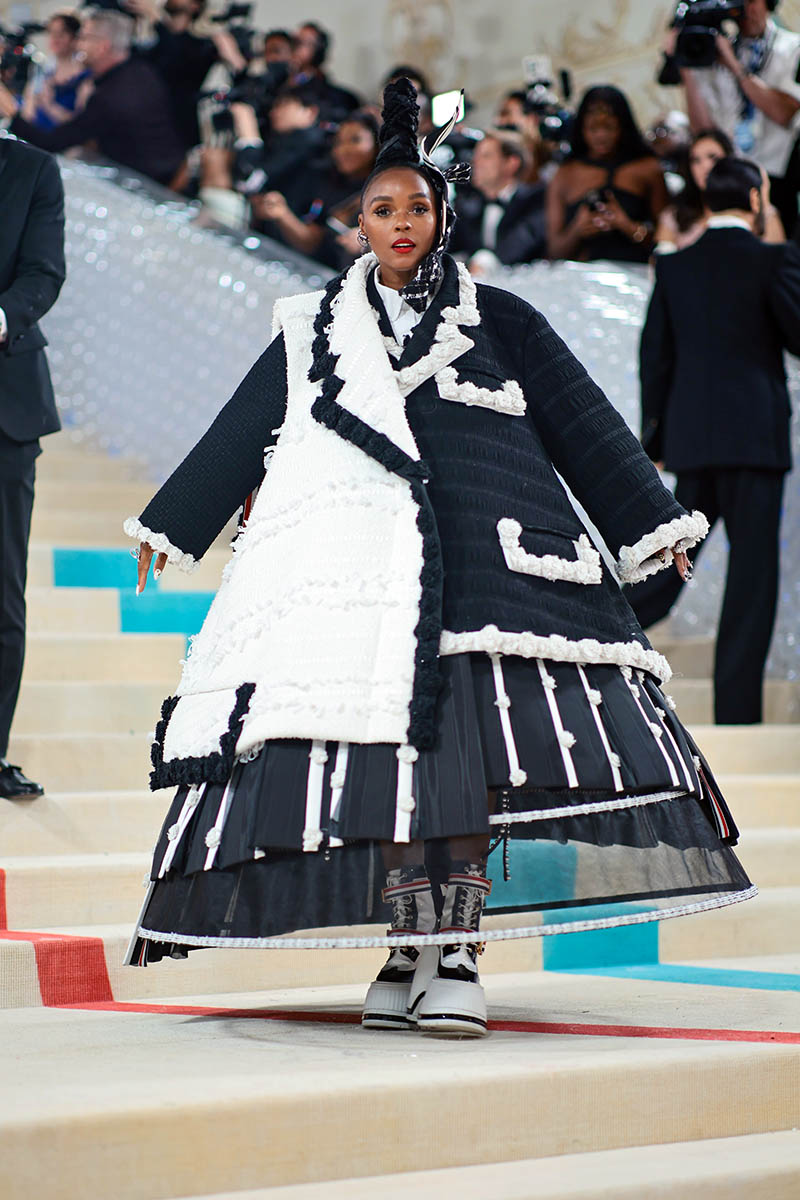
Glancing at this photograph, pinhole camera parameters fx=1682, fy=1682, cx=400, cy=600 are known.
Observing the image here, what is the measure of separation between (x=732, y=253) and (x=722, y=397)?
400 mm

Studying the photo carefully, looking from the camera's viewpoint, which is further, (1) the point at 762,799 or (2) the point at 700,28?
(2) the point at 700,28

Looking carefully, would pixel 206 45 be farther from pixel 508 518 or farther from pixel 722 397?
pixel 508 518

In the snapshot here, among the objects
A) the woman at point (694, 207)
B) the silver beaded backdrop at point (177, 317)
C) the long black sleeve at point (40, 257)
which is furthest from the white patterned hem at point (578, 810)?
the woman at point (694, 207)

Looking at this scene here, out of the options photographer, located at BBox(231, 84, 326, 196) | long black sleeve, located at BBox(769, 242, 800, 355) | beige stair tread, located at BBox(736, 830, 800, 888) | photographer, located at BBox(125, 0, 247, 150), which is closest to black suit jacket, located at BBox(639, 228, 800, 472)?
long black sleeve, located at BBox(769, 242, 800, 355)

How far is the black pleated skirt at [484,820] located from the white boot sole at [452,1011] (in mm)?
122

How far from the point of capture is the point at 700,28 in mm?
5672

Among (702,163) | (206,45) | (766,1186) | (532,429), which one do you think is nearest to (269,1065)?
(766,1186)

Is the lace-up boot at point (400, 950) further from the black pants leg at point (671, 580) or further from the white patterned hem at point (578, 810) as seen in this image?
the black pants leg at point (671, 580)

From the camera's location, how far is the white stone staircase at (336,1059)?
195cm

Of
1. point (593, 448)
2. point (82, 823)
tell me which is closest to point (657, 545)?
point (593, 448)

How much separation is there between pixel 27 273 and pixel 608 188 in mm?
3030

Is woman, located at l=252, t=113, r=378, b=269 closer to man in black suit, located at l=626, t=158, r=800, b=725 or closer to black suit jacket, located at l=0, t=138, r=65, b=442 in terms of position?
man in black suit, located at l=626, t=158, r=800, b=725

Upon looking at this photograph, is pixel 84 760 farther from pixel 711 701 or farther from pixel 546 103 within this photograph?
pixel 546 103

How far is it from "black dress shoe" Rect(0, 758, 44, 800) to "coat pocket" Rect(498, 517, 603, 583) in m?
1.28
